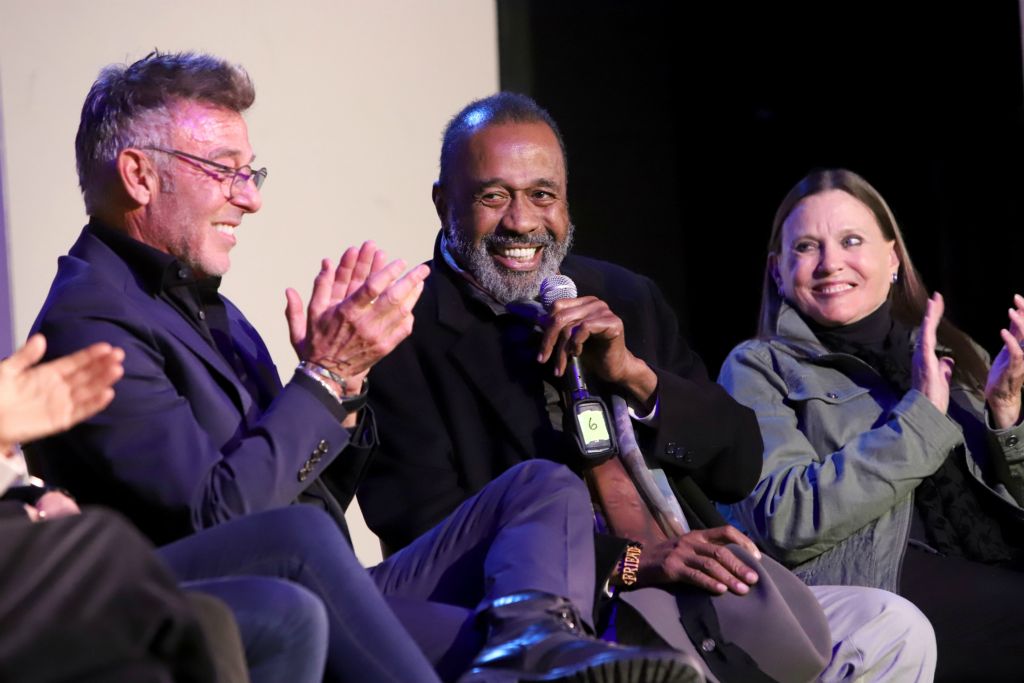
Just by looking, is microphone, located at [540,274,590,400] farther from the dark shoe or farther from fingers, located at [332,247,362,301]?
the dark shoe

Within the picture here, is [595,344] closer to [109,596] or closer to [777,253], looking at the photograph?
[777,253]

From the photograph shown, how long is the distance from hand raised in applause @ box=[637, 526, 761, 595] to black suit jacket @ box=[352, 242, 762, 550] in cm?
25

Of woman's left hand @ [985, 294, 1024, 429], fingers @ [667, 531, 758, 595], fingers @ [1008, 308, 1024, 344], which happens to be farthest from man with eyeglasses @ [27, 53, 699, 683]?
fingers @ [1008, 308, 1024, 344]

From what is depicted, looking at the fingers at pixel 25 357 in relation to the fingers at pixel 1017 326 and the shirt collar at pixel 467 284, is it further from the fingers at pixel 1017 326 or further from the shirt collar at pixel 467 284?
the fingers at pixel 1017 326

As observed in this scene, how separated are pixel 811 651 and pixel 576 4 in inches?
103

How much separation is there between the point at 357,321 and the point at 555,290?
62cm

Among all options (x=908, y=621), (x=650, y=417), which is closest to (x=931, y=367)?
(x=908, y=621)

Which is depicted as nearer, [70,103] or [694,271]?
[70,103]

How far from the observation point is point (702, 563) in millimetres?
2346

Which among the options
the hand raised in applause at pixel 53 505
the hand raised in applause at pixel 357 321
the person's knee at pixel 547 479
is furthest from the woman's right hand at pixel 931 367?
the hand raised in applause at pixel 53 505

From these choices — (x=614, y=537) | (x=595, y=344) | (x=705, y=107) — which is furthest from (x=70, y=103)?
(x=705, y=107)

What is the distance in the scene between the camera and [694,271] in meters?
4.65

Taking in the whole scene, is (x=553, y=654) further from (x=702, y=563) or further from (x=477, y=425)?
(x=477, y=425)

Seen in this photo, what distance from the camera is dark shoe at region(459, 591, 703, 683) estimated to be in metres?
1.79
